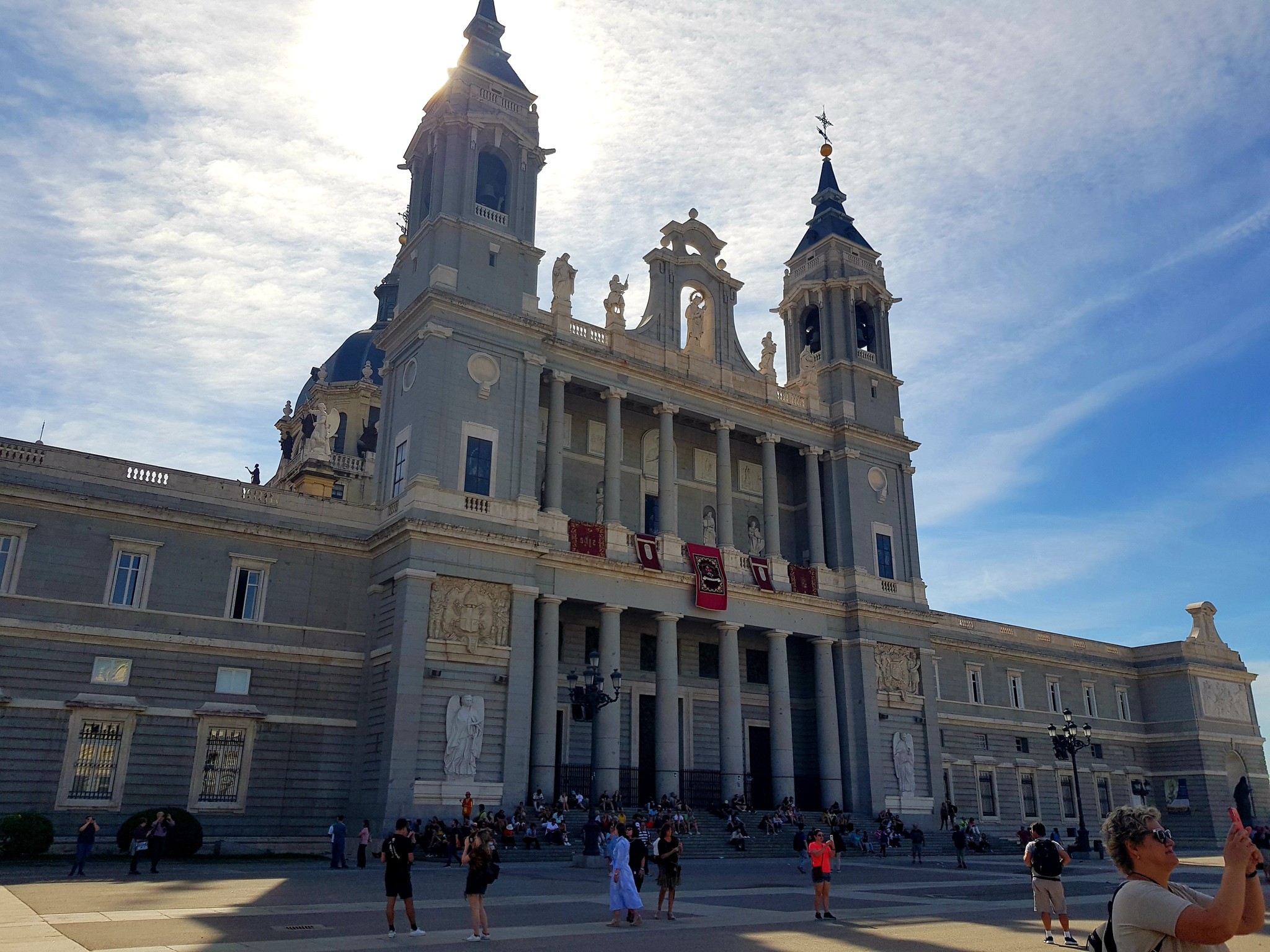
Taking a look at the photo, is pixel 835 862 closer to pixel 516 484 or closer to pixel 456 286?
pixel 516 484

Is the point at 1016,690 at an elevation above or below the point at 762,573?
below

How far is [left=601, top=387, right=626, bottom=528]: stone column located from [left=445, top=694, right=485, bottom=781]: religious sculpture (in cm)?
944

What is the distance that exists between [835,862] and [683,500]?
18282 mm

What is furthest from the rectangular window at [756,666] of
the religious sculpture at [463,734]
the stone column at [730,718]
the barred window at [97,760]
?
the barred window at [97,760]

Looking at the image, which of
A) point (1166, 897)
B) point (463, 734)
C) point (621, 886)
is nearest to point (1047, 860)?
point (621, 886)

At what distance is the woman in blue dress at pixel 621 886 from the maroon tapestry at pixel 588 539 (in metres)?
22.2

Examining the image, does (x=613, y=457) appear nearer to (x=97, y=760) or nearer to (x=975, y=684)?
(x=97, y=760)

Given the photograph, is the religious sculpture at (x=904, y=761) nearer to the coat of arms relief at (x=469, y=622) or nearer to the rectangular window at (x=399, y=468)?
the coat of arms relief at (x=469, y=622)

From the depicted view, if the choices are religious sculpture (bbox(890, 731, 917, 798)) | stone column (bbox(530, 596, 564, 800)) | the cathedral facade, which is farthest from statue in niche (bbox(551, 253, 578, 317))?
religious sculpture (bbox(890, 731, 917, 798))

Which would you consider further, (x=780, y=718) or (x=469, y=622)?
(x=780, y=718)

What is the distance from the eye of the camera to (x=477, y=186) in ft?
132

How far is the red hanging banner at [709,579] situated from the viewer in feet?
132

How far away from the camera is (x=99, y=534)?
104 ft

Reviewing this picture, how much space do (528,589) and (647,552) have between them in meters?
5.99
